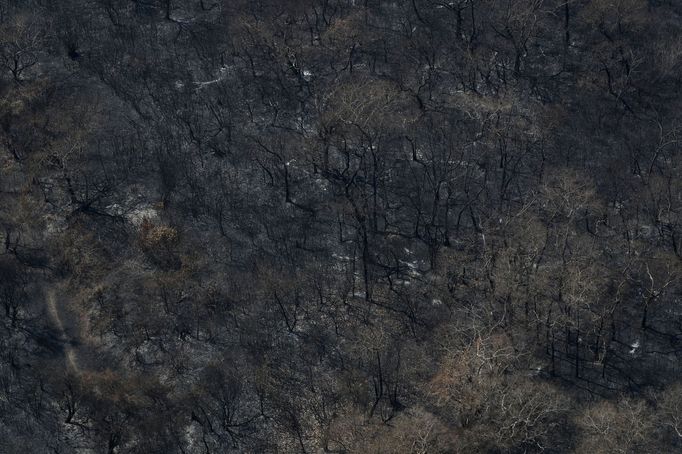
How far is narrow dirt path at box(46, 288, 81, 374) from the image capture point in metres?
77.2

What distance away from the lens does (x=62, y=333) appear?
7925 centimetres

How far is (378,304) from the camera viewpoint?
267 ft

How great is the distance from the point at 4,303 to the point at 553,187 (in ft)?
156

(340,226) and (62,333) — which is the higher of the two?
(340,226)

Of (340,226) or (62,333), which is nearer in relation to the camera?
(62,333)

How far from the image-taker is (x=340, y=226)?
8694 cm

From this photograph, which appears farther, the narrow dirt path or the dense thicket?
the narrow dirt path

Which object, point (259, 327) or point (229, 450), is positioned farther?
point (259, 327)

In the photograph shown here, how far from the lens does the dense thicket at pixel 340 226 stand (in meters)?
74.1

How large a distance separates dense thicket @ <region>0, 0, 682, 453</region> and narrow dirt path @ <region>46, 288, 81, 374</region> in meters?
0.16

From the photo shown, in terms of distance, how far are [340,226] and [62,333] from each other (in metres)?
24.9

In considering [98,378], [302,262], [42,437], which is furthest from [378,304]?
[42,437]

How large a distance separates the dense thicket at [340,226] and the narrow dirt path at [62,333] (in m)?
0.16

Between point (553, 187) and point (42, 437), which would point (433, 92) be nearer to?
point (553, 187)
